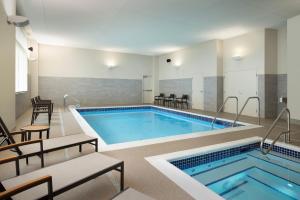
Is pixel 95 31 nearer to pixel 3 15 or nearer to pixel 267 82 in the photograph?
pixel 3 15

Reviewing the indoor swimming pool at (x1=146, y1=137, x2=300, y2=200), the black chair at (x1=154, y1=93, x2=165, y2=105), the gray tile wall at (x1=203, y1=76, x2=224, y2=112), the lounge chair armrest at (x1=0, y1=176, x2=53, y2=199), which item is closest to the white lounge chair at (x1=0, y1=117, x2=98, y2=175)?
the lounge chair armrest at (x1=0, y1=176, x2=53, y2=199)

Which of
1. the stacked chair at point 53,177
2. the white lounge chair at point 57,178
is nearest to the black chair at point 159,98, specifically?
the stacked chair at point 53,177

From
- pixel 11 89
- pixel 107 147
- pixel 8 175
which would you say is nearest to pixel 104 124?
pixel 11 89

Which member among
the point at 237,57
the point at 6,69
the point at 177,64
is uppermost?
the point at 177,64

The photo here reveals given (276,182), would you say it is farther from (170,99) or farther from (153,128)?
(170,99)

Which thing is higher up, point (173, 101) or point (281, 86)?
point (281, 86)

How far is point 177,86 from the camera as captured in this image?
10688mm

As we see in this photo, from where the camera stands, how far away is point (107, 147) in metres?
3.20

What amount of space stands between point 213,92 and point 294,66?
3.41 metres

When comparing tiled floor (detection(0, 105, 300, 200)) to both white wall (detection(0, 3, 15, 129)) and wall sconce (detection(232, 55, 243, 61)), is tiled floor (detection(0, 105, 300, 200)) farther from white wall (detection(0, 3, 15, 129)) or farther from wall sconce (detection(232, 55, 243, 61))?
wall sconce (detection(232, 55, 243, 61))

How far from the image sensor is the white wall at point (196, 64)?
8.29 m

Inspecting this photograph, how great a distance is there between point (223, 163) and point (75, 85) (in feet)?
28.7

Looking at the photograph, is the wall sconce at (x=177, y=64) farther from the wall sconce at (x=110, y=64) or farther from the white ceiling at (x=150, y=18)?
the wall sconce at (x=110, y=64)

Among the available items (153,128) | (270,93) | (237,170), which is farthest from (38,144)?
(270,93)
